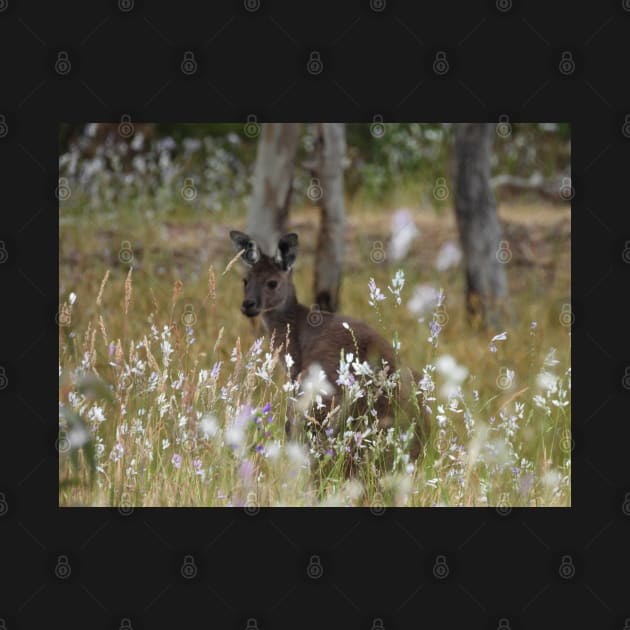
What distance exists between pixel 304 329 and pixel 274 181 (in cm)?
288

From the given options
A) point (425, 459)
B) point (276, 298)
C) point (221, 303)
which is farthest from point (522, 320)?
point (425, 459)

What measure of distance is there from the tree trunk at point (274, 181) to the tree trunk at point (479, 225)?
267 cm

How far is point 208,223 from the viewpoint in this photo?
1423 centimetres

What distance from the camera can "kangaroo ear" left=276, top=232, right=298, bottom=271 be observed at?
7.96m

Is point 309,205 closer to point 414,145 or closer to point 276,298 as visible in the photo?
point 414,145

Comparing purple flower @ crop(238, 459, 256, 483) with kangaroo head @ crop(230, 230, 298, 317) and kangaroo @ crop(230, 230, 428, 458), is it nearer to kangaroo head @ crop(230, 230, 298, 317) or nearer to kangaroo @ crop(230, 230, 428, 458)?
kangaroo @ crop(230, 230, 428, 458)

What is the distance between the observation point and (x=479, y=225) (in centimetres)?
1207

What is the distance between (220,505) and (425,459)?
4.71ft
